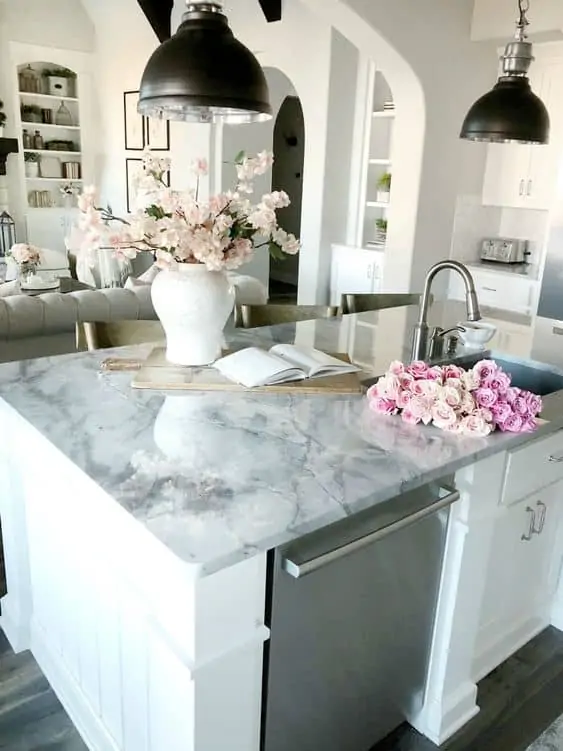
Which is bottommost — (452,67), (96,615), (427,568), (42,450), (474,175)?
→ (96,615)

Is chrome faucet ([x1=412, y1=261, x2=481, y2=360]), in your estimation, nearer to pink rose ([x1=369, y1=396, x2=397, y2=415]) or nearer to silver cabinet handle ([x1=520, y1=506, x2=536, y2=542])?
pink rose ([x1=369, y1=396, x2=397, y2=415])

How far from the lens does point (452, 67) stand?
483cm

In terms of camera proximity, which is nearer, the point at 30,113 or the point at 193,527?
the point at 193,527

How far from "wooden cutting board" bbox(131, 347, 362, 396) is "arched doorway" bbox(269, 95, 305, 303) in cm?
659

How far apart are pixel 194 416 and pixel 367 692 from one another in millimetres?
820

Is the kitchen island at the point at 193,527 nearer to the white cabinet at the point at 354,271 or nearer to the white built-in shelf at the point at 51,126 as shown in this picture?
the white cabinet at the point at 354,271

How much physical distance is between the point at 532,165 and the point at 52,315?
378 centimetres

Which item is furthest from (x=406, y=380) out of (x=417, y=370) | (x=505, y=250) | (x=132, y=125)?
(x=132, y=125)

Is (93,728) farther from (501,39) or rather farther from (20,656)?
(501,39)

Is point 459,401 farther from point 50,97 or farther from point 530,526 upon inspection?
point 50,97

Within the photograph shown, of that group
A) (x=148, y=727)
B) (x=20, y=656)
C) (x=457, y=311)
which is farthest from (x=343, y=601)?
(x=457, y=311)

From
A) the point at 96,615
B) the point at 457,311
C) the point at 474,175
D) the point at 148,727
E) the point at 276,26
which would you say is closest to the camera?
the point at 148,727

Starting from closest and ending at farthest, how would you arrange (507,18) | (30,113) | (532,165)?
1. (507,18)
2. (532,165)
3. (30,113)

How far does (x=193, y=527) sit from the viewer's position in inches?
45.1
